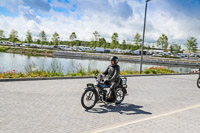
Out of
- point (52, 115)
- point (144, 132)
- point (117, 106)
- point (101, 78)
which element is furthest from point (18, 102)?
point (144, 132)

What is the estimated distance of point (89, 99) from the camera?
6.29 m

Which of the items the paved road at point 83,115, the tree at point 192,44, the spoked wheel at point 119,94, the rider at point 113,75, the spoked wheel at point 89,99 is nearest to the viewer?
the paved road at point 83,115

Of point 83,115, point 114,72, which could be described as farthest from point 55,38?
point 83,115

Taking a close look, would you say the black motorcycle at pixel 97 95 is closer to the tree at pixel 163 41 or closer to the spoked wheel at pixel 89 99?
the spoked wheel at pixel 89 99

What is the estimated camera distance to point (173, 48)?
88375 millimetres

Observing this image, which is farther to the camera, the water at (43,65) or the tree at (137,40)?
the tree at (137,40)

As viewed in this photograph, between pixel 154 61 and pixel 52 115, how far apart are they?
5451 cm

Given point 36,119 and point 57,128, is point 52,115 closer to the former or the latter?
point 36,119

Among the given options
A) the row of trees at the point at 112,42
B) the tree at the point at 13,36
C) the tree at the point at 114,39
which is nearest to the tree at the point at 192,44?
the row of trees at the point at 112,42

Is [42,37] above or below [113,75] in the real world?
above

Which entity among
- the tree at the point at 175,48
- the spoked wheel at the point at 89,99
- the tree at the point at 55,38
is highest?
the tree at the point at 55,38

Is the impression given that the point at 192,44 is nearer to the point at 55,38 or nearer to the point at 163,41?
the point at 163,41

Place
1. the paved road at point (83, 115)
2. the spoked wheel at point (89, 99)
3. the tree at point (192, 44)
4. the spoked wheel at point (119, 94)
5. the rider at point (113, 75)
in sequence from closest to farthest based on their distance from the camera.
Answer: the paved road at point (83, 115) < the spoked wheel at point (89, 99) < the rider at point (113, 75) < the spoked wheel at point (119, 94) < the tree at point (192, 44)

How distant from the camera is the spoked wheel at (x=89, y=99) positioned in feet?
20.3
